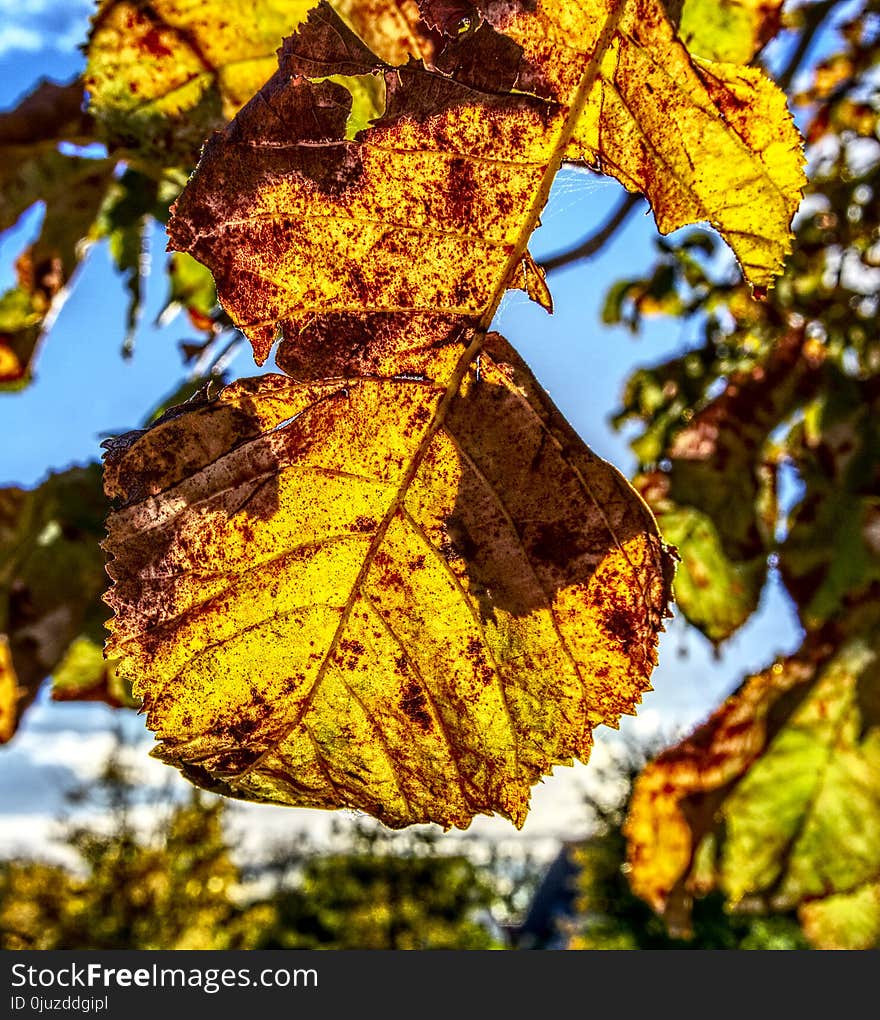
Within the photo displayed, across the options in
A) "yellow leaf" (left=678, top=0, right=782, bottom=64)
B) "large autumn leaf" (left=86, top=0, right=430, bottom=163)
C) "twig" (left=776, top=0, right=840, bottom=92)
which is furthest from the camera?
"twig" (left=776, top=0, right=840, bottom=92)

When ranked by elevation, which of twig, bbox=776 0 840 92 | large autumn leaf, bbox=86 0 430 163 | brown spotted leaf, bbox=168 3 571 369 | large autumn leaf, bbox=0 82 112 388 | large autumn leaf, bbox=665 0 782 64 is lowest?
brown spotted leaf, bbox=168 3 571 369

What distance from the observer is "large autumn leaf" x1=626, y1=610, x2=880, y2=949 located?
46.1 inches

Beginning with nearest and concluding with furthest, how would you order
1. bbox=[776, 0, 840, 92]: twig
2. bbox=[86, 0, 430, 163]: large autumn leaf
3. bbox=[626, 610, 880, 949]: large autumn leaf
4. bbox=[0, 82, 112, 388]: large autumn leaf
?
1. bbox=[86, 0, 430, 163]: large autumn leaf
2. bbox=[0, 82, 112, 388]: large autumn leaf
3. bbox=[626, 610, 880, 949]: large autumn leaf
4. bbox=[776, 0, 840, 92]: twig

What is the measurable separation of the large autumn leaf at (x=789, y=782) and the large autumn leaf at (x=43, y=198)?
3.08ft

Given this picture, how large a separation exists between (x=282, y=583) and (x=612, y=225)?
98cm

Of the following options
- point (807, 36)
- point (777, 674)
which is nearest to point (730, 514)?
point (777, 674)

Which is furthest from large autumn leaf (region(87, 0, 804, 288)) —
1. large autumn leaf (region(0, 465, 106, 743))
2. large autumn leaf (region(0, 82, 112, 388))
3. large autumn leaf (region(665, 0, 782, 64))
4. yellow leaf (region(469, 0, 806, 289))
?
large autumn leaf (region(0, 465, 106, 743))

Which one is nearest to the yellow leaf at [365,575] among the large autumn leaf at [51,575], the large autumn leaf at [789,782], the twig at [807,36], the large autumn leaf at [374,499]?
the large autumn leaf at [374,499]

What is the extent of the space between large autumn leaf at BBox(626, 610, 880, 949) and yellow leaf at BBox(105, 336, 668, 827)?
2.73 feet

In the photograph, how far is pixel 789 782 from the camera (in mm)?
1245

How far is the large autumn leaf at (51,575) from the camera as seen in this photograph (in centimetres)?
99

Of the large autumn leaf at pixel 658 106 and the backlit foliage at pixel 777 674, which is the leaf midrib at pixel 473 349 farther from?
the backlit foliage at pixel 777 674

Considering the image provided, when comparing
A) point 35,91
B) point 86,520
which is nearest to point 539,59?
point 35,91

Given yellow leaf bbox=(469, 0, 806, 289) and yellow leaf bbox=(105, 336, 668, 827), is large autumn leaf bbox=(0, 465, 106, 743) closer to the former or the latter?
yellow leaf bbox=(105, 336, 668, 827)
